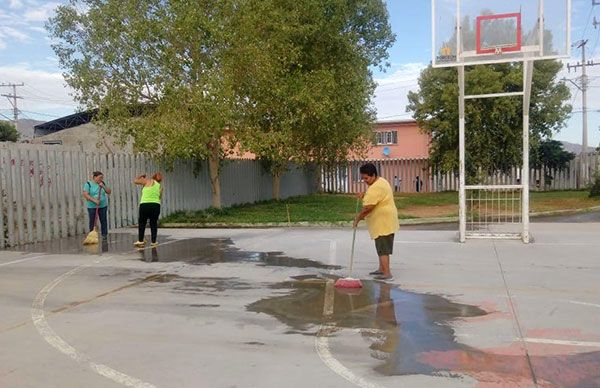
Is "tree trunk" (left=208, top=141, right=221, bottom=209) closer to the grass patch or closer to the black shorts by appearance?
the grass patch

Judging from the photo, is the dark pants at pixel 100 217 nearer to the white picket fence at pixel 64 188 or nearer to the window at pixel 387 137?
the white picket fence at pixel 64 188

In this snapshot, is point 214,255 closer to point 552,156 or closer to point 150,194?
point 150,194

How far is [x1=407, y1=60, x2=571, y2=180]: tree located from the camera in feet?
87.1

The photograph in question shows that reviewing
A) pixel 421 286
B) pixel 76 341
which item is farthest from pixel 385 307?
pixel 76 341

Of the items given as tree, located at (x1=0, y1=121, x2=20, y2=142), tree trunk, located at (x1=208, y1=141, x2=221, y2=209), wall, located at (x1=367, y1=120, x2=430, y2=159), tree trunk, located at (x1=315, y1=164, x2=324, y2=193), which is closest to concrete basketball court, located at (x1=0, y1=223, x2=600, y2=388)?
tree trunk, located at (x1=208, y1=141, x2=221, y2=209)

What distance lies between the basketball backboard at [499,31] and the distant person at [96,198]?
774 cm

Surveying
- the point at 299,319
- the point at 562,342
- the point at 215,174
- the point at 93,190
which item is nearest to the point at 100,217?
the point at 93,190

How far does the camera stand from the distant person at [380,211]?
816cm

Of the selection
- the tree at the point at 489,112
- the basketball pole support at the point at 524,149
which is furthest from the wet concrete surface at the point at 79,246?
the tree at the point at 489,112

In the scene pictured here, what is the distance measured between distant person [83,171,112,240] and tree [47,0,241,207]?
304 cm

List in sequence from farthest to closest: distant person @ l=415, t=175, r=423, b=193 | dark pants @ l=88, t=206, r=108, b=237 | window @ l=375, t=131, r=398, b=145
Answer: window @ l=375, t=131, r=398, b=145
distant person @ l=415, t=175, r=423, b=193
dark pants @ l=88, t=206, r=108, b=237

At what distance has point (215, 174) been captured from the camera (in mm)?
19188

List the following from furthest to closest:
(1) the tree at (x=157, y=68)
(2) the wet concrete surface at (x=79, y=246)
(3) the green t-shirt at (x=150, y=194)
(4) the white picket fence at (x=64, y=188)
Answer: (1) the tree at (x=157, y=68)
(4) the white picket fence at (x=64, y=188)
(3) the green t-shirt at (x=150, y=194)
(2) the wet concrete surface at (x=79, y=246)

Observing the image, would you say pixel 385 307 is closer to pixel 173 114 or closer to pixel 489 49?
pixel 489 49
